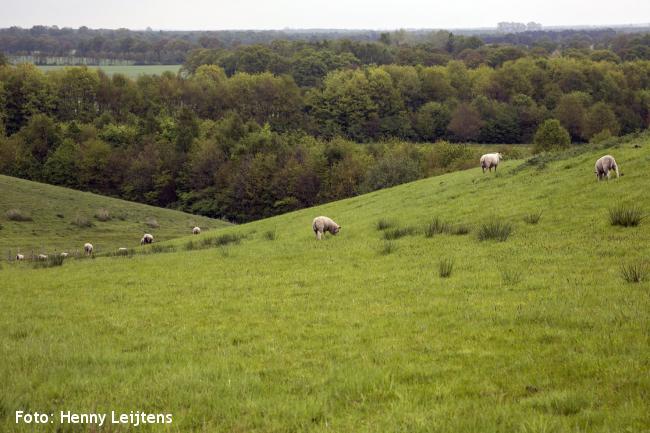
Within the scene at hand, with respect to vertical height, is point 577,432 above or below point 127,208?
above

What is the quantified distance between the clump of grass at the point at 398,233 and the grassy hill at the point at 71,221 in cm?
2996

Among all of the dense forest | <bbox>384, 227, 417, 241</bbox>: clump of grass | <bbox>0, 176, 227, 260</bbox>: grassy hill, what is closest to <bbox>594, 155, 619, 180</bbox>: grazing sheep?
<bbox>384, 227, 417, 241</bbox>: clump of grass

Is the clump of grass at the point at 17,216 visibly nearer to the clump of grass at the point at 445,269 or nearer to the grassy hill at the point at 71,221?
the grassy hill at the point at 71,221

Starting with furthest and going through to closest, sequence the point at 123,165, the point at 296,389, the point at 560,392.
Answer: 1. the point at 123,165
2. the point at 296,389
3. the point at 560,392

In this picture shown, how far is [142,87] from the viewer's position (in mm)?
152500

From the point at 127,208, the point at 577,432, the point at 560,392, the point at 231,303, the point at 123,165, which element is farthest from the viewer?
the point at 123,165

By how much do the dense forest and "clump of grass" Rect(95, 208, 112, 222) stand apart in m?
32.9

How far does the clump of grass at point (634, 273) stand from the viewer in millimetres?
12672

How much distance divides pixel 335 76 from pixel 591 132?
216 ft

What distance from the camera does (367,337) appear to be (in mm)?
11008

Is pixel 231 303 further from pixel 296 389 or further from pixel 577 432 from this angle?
pixel 577 432

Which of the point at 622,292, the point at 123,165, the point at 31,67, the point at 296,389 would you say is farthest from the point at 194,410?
the point at 31,67

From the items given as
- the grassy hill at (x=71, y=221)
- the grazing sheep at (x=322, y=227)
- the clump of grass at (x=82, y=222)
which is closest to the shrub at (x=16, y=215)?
the grassy hill at (x=71, y=221)

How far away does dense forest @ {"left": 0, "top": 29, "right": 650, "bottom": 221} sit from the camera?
104 m
